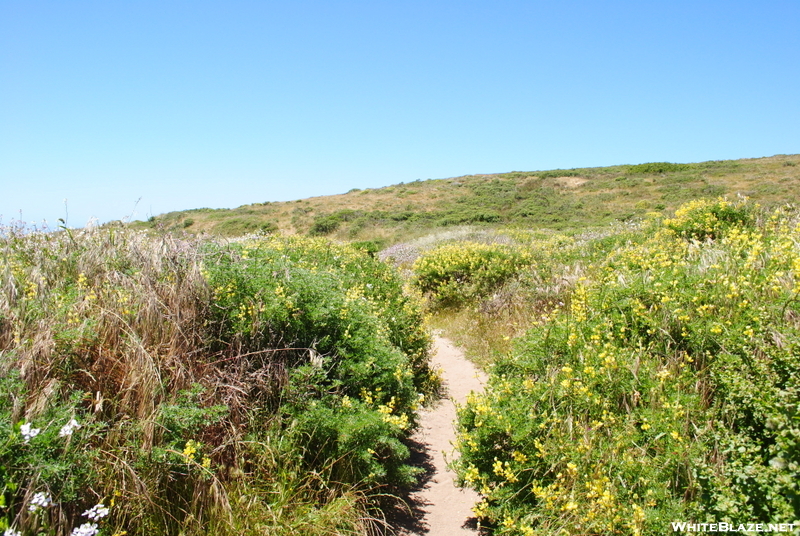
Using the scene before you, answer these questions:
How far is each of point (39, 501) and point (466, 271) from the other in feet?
29.2

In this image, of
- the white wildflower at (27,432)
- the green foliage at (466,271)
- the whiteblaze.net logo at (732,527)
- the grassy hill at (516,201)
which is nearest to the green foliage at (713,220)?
the green foliage at (466,271)

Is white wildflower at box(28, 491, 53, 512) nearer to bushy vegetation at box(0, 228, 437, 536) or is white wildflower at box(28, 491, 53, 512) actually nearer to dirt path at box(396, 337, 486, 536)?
bushy vegetation at box(0, 228, 437, 536)

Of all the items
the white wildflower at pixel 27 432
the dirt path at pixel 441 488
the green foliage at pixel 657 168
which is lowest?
the dirt path at pixel 441 488

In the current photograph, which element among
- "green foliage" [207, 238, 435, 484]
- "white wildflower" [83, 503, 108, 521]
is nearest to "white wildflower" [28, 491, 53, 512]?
"white wildflower" [83, 503, 108, 521]

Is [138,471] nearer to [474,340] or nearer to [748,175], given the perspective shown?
[474,340]

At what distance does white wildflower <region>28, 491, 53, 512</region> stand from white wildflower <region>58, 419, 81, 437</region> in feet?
0.84

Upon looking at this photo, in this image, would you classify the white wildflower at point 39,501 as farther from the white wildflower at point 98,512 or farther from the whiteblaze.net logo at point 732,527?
the whiteblaze.net logo at point 732,527

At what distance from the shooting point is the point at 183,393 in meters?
3.04

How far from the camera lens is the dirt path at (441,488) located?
372cm

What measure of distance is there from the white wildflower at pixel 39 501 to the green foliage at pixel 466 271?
816cm

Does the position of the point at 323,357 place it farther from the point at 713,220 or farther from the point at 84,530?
the point at 713,220

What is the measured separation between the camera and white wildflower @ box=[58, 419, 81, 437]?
90.1 inches

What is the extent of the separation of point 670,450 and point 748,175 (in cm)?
3940

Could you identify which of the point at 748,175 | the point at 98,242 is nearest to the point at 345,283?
the point at 98,242
